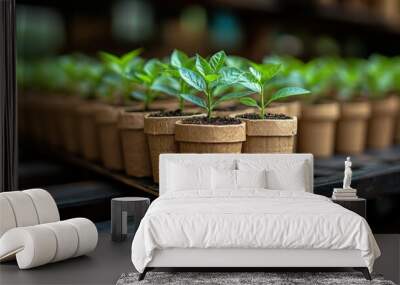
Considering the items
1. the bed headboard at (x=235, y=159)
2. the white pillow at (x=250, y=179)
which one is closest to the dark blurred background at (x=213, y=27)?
the bed headboard at (x=235, y=159)

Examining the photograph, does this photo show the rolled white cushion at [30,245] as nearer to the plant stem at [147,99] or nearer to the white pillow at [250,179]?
the white pillow at [250,179]

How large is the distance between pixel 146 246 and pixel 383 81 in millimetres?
2520

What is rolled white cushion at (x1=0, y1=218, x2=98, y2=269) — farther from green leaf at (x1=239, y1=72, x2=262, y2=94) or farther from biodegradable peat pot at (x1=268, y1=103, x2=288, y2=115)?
biodegradable peat pot at (x1=268, y1=103, x2=288, y2=115)

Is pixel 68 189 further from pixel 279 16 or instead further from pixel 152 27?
pixel 279 16

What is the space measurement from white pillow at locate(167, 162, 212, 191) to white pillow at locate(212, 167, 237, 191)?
1.2 inches

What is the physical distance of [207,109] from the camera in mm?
4441

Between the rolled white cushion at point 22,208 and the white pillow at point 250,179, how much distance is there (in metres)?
0.99

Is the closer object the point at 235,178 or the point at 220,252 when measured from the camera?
the point at 220,252

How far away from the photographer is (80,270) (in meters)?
3.69

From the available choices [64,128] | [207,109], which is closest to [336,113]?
[207,109]

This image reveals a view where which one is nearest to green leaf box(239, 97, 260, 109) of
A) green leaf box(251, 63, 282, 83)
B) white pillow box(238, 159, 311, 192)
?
green leaf box(251, 63, 282, 83)

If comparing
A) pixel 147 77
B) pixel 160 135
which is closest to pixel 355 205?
pixel 160 135

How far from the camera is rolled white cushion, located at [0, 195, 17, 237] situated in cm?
377

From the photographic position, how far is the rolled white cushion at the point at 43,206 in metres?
3.94
